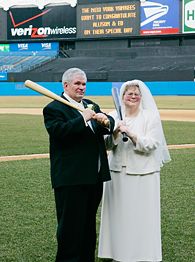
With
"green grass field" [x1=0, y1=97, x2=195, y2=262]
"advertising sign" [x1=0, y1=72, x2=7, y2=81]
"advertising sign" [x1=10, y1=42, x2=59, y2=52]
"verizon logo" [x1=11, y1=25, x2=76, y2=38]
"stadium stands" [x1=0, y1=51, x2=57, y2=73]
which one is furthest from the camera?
"advertising sign" [x1=10, y1=42, x2=59, y2=52]

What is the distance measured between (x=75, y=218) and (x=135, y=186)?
0.60 metres

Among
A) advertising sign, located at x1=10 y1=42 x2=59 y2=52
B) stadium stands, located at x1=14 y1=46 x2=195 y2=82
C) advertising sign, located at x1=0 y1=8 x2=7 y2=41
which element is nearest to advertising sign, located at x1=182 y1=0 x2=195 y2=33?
stadium stands, located at x1=14 y1=46 x2=195 y2=82

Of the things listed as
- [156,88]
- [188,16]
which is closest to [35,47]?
[188,16]

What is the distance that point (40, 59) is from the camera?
2689 inches

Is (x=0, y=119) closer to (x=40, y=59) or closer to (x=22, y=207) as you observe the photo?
(x=22, y=207)

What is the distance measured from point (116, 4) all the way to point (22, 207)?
209 feet

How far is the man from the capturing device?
4781 millimetres

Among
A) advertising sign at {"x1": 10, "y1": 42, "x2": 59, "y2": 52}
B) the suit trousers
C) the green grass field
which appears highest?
advertising sign at {"x1": 10, "y1": 42, "x2": 59, "y2": 52}

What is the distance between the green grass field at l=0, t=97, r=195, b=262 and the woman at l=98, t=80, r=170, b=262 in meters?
0.78

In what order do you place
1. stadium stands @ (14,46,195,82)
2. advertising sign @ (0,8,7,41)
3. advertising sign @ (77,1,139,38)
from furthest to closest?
advertising sign @ (0,8,7,41)
advertising sign @ (77,1,139,38)
stadium stands @ (14,46,195,82)

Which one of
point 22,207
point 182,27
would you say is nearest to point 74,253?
point 22,207

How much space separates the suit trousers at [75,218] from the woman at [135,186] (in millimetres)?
183

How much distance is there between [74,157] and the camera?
484 centimetres

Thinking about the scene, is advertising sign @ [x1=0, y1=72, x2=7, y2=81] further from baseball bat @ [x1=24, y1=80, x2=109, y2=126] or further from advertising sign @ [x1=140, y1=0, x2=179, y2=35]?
baseball bat @ [x1=24, y1=80, x2=109, y2=126]
